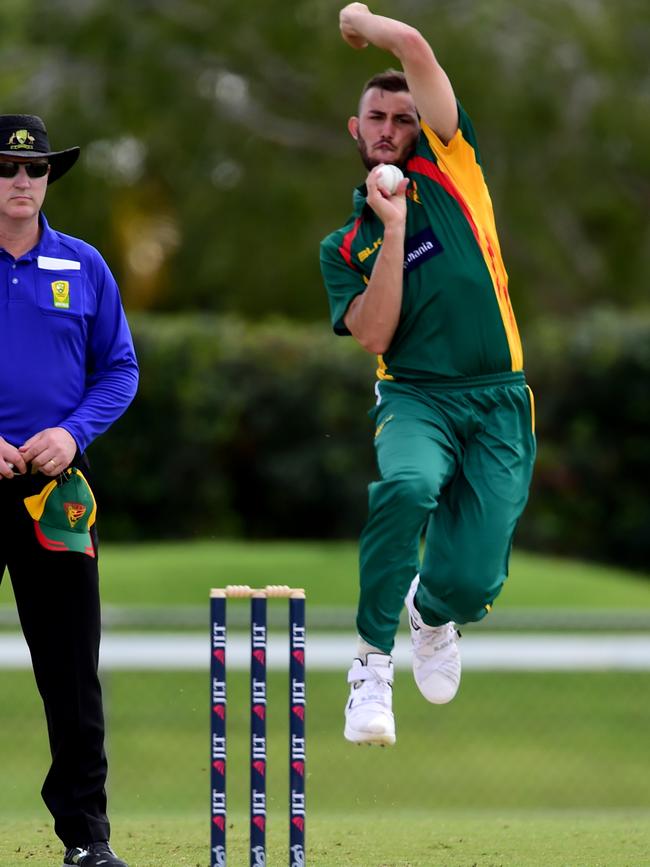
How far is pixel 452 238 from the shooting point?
17.7ft

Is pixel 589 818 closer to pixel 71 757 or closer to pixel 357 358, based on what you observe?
pixel 71 757

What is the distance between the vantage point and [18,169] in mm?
5016

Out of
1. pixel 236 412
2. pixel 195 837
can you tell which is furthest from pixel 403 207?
pixel 236 412

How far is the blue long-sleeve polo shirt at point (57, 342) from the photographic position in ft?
16.4

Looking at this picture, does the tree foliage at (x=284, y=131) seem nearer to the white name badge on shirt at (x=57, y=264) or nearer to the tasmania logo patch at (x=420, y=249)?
the tasmania logo patch at (x=420, y=249)

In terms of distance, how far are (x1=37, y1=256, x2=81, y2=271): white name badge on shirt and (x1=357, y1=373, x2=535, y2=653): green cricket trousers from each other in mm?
1135

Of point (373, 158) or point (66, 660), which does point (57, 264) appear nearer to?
point (373, 158)

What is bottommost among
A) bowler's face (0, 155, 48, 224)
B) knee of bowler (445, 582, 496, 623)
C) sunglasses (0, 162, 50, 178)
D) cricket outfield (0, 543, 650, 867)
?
cricket outfield (0, 543, 650, 867)

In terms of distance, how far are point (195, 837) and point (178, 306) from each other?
2232 centimetres

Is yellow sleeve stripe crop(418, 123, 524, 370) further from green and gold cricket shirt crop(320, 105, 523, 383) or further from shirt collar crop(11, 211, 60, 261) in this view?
shirt collar crop(11, 211, 60, 261)

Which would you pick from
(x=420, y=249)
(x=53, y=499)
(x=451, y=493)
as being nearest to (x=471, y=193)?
(x=420, y=249)

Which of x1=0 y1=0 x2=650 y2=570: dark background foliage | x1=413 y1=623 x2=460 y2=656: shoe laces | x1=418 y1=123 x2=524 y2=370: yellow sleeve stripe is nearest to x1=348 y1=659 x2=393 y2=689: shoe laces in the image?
x1=413 y1=623 x2=460 y2=656: shoe laces

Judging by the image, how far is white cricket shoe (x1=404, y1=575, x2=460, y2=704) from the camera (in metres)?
5.67

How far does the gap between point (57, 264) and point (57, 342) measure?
0.26 metres
